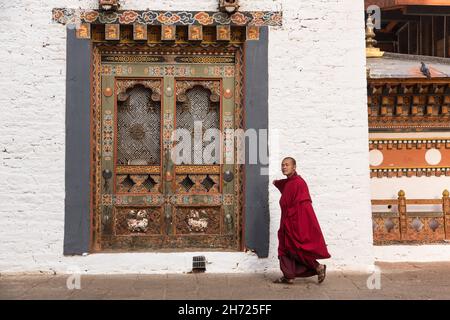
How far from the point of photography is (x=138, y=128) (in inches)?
279

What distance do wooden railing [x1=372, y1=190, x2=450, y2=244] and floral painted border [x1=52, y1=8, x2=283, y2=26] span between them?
118 inches

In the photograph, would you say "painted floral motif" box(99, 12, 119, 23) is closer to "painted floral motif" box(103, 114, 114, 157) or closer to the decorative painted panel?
the decorative painted panel

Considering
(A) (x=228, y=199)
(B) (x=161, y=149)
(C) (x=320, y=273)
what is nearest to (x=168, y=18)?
(B) (x=161, y=149)

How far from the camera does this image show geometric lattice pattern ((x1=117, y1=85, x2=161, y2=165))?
7.05 metres

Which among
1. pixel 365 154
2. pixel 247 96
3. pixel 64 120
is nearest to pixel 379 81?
pixel 365 154

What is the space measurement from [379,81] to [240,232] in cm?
303

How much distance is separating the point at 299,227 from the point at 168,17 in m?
3.01

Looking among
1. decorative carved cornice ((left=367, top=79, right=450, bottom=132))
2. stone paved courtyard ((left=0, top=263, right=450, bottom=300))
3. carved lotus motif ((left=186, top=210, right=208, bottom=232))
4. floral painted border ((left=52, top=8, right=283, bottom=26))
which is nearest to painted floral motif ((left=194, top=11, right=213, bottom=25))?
floral painted border ((left=52, top=8, right=283, bottom=26))

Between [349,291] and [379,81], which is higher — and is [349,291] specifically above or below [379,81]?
below

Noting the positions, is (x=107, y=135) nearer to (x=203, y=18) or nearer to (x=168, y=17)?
(x=168, y=17)

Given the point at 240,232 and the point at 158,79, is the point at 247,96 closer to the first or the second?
the point at 158,79

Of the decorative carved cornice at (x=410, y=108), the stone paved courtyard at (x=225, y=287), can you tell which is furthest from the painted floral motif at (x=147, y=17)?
the decorative carved cornice at (x=410, y=108)

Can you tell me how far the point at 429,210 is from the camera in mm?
8078

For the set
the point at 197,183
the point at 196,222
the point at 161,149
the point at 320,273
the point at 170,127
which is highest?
the point at 170,127
